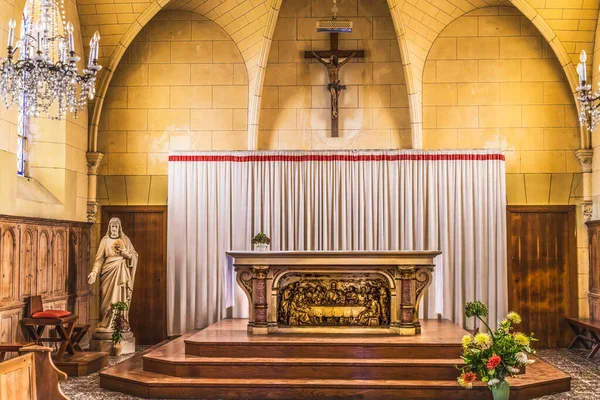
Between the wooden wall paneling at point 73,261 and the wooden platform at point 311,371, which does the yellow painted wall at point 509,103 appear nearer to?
the wooden platform at point 311,371

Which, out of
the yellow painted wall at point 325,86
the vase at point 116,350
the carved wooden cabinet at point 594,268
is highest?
the yellow painted wall at point 325,86

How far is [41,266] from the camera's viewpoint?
34.4ft

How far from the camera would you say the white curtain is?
12328mm

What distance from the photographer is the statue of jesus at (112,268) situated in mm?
11367

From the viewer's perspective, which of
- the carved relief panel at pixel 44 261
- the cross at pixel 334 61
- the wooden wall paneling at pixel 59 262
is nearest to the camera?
the carved relief panel at pixel 44 261

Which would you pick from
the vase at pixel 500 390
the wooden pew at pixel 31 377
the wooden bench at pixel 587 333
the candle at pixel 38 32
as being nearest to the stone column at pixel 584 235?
the wooden bench at pixel 587 333

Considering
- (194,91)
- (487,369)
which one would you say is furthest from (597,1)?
(487,369)

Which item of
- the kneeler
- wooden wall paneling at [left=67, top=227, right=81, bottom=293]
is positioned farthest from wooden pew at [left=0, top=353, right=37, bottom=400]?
wooden wall paneling at [left=67, top=227, right=81, bottom=293]

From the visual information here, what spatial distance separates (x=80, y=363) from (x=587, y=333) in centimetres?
743

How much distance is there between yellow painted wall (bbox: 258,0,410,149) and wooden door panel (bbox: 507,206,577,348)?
2.47 meters

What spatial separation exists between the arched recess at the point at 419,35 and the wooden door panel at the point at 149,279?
4.27m

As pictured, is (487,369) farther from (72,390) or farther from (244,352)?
(72,390)

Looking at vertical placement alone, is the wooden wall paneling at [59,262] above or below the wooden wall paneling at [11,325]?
above

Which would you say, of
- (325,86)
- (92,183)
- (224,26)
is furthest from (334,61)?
(92,183)
